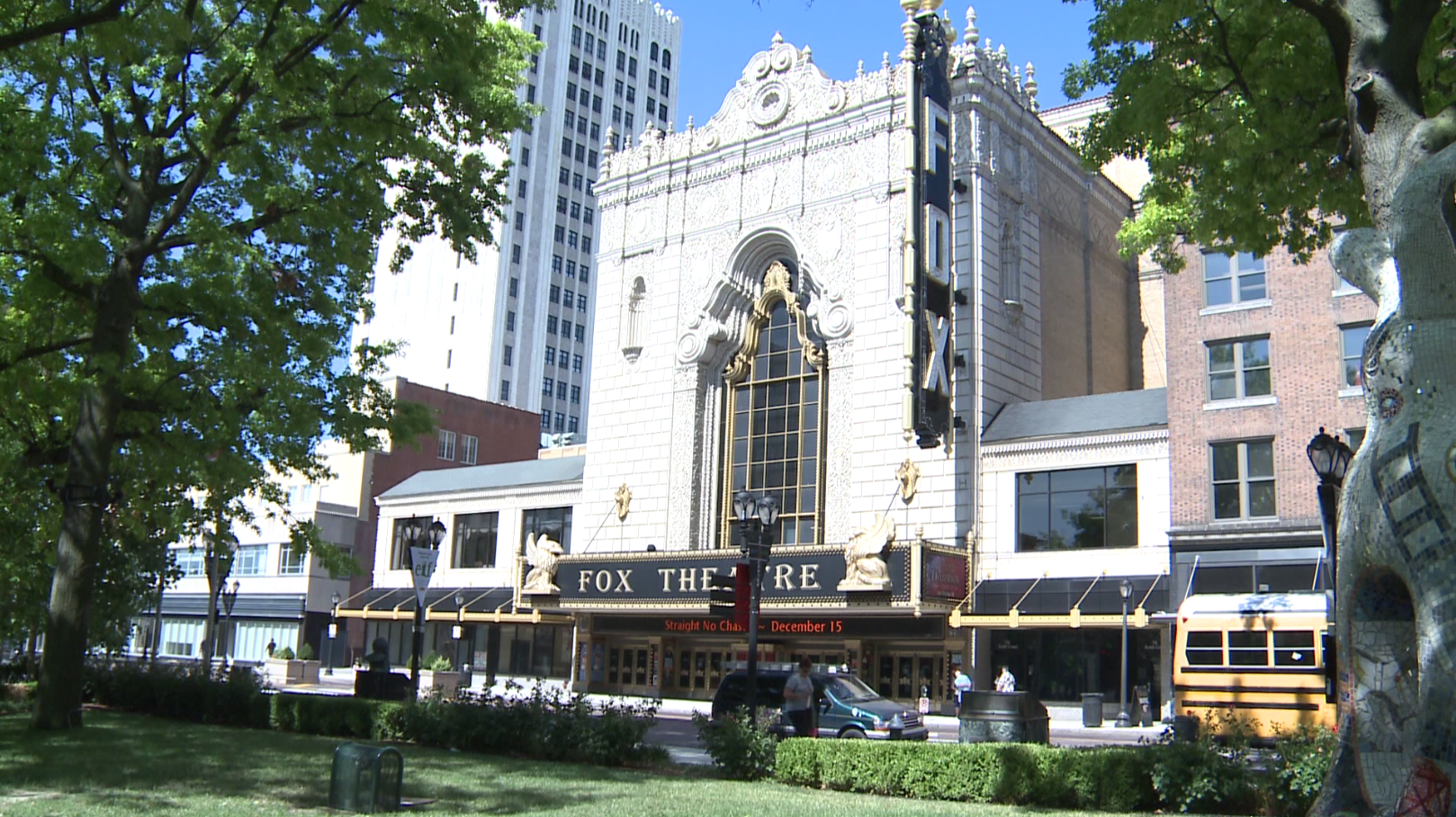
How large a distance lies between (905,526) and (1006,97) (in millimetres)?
14885

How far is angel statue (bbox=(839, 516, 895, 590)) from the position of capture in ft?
117

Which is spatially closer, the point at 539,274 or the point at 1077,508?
the point at 1077,508

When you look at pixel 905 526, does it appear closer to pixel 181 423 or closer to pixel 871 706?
pixel 871 706

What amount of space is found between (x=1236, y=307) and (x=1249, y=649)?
41.4ft

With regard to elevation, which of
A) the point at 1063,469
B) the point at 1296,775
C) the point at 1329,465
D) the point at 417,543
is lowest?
the point at 1296,775

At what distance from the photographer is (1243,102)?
1733cm

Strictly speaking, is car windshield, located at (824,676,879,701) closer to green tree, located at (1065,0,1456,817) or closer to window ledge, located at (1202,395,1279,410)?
green tree, located at (1065,0,1456,817)

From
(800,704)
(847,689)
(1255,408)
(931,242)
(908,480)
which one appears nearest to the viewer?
(800,704)

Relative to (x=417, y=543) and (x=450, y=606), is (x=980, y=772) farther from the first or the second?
(x=450, y=606)

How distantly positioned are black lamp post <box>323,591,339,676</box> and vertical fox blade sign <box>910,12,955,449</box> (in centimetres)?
2877

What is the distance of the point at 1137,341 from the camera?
48.1 meters

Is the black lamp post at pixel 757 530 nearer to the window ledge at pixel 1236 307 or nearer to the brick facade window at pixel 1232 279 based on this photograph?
the window ledge at pixel 1236 307

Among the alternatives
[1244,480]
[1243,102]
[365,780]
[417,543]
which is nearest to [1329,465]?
[1243,102]

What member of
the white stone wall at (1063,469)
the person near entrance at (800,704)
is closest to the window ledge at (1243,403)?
the white stone wall at (1063,469)
